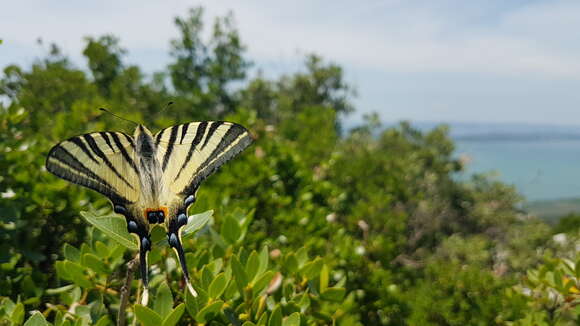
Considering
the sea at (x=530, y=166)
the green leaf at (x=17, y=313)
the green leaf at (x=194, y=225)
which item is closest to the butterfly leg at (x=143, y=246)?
the green leaf at (x=194, y=225)

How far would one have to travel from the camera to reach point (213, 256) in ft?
5.61

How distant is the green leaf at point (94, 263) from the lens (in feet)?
4.43

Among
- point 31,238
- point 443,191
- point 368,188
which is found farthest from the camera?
point 443,191

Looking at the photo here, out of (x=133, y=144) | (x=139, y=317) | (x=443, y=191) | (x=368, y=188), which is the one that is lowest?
(x=443, y=191)

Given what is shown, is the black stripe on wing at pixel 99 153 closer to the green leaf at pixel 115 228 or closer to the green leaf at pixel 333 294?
the green leaf at pixel 115 228

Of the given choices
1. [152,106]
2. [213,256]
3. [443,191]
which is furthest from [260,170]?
[443,191]

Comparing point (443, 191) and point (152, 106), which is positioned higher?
point (152, 106)

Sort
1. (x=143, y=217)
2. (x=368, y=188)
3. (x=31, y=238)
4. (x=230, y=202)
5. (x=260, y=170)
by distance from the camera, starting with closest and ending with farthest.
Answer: (x=143, y=217)
(x=31, y=238)
(x=230, y=202)
(x=260, y=170)
(x=368, y=188)

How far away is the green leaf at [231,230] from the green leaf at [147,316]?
25.4 inches

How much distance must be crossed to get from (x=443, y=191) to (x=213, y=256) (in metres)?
13.7

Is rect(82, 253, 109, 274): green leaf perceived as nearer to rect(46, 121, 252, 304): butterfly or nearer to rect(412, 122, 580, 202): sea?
rect(46, 121, 252, 304): butterfly

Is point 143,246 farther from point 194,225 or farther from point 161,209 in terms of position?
A: point 161,209

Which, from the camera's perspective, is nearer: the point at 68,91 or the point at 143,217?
the point at 143,217

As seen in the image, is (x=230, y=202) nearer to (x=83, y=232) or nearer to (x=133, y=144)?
(x=83, y=232)
